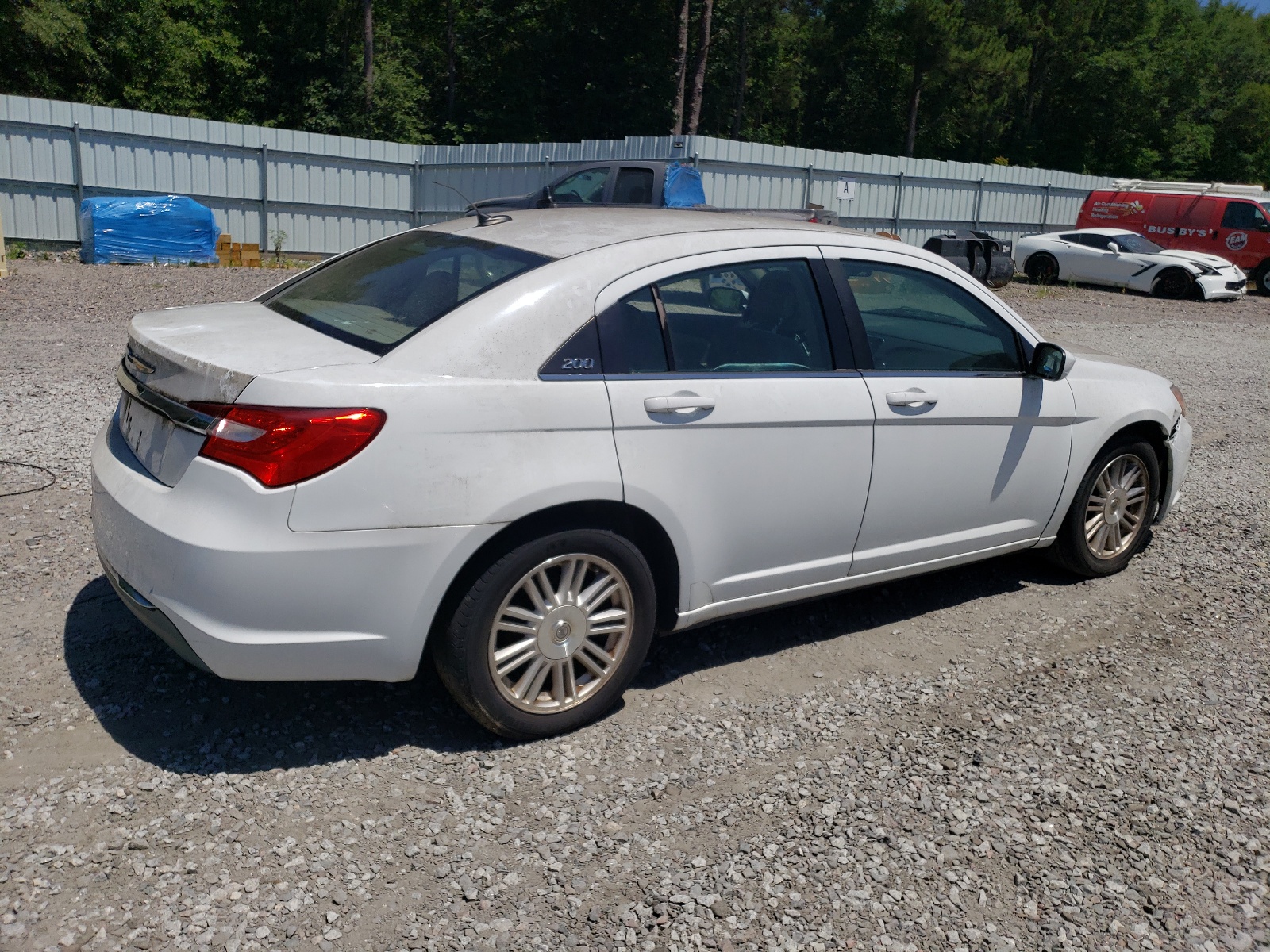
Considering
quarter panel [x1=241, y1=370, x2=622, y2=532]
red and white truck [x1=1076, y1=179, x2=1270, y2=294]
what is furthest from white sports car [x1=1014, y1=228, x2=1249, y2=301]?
quarter panel [x1=241, y1=370, x2=622, y2=532]

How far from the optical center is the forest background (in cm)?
4012

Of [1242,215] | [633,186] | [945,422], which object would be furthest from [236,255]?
[1242,215]

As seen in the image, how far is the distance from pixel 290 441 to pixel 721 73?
57212 millimetres

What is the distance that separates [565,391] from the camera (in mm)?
3500

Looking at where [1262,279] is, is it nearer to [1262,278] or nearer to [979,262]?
[1262,278]

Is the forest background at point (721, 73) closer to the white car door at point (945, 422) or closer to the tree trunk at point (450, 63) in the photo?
the tree trunk at point (450, 63)

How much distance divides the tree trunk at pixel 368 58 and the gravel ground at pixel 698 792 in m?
39.7

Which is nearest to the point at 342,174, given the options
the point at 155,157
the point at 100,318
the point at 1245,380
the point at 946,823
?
the point at 155,157

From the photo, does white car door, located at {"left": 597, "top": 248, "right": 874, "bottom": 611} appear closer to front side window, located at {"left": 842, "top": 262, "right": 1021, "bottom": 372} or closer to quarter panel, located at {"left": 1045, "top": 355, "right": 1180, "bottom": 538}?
front side window, located at {"left": 842, "top": 262, "right": 1021, "bottom": 372}

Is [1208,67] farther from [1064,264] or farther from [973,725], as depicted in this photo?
[973,725]

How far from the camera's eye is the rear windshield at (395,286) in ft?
11.8

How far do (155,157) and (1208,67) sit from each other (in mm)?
56259

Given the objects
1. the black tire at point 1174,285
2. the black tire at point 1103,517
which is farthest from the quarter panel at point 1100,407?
the black tire at point 1174,285

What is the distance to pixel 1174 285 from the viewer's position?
79.8 feet
